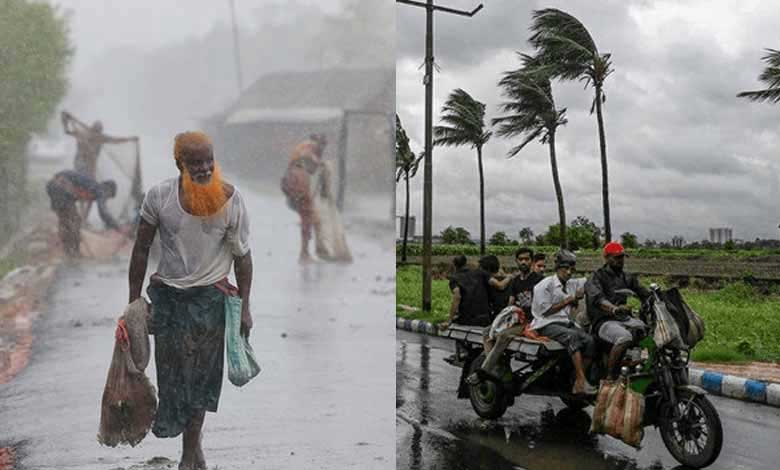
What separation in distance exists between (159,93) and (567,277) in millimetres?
3555

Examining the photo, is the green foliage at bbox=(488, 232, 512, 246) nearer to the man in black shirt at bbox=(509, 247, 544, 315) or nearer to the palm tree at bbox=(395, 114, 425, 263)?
the palm tree at bbox=(395, 114, 425, 263)

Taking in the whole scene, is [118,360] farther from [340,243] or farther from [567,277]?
[567,277]

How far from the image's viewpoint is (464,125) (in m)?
20.5

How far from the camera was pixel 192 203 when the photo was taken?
138 inches

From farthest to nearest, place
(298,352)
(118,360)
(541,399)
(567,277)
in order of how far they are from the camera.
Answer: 1. (541,399)
2. (567,277)
3. (298,352)
4. (118,360)

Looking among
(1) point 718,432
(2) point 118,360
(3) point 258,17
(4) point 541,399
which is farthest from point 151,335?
(4) point 541,399

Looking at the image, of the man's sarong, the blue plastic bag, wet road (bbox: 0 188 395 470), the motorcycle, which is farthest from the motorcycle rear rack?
the man's sarong

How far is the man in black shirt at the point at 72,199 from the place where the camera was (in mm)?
3494

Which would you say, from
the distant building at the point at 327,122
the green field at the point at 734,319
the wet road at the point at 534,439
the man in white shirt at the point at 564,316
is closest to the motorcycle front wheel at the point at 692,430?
the wet road at the point at 534,439

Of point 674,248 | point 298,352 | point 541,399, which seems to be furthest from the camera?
point 674,248

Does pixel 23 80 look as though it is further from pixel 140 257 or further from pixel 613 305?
pixel 613 305

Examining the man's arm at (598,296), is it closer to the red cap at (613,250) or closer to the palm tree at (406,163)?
the red cap at (613,250)

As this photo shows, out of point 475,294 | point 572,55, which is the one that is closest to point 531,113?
point 572,55

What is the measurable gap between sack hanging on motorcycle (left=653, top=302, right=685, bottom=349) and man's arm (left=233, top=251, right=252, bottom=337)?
2729 millimetres
